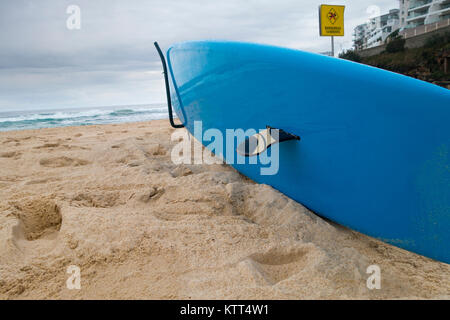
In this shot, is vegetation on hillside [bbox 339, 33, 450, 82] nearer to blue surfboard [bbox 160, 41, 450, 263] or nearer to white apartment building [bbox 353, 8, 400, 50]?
blue surfboard [bbox 160, 41, 450, 263]

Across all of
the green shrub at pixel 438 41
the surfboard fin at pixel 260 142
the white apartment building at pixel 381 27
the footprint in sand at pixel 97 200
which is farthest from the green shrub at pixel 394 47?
the white apartment building at pixel 381 27

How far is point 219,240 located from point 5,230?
2.41ft

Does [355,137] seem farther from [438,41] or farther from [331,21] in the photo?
[438,41]

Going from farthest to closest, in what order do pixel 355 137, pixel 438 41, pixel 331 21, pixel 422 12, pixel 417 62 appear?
pixel 422 12 → pixel 438 41 → pixel 417 62 → pixel 331 21 → pixel 355 137

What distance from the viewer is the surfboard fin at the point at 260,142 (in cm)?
103

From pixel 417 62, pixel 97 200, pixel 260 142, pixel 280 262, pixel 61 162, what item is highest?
pixel 417 62

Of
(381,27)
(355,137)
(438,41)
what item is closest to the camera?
(355,137)

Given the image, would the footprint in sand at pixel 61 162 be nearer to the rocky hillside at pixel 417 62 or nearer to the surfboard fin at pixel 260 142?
the surfboard fin at pixel 260 142

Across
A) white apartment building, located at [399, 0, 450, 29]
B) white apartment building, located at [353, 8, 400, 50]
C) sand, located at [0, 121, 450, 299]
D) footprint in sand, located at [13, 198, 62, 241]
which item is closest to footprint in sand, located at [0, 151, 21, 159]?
sand, located at [0, 121, 450, 299]

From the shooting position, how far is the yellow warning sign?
307 cm

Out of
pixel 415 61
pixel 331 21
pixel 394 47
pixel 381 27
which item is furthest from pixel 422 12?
pixel 331 21

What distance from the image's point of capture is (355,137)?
96 cm

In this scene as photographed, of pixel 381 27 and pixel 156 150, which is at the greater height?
pixel 381 27

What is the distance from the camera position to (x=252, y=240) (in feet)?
2.98
